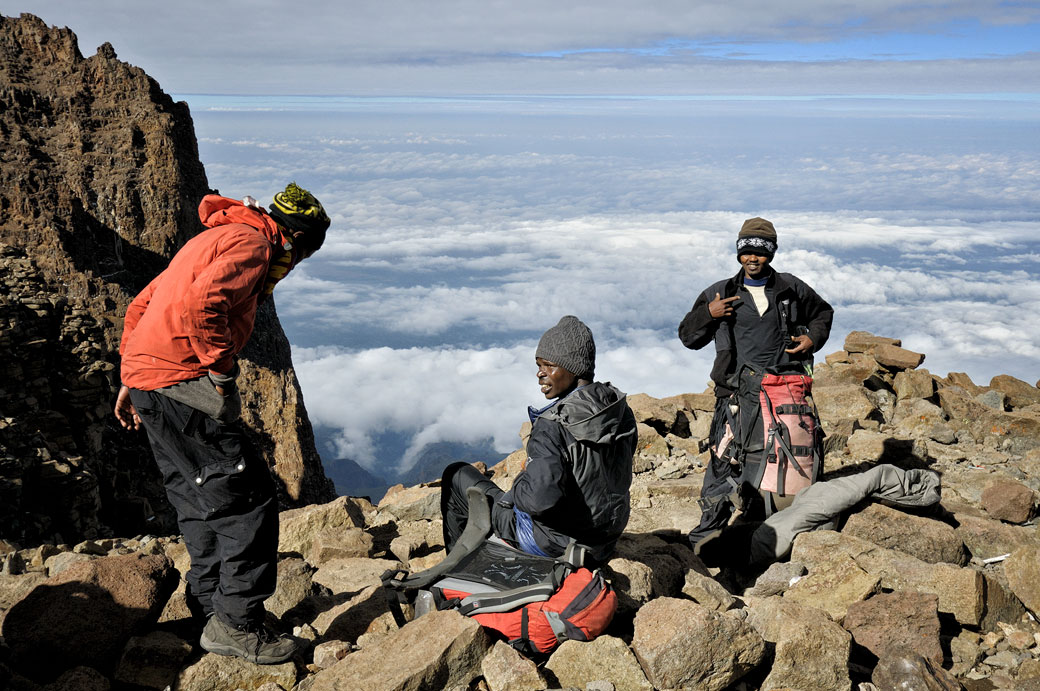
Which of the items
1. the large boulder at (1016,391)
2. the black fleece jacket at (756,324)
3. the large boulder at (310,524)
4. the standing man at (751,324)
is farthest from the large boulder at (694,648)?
the large boulder at (1016,391)

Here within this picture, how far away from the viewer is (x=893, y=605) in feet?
14.8

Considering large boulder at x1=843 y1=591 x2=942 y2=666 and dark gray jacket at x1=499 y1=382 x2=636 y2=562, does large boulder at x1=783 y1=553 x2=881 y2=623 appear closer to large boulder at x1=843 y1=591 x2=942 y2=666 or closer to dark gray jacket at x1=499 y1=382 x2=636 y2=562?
large boulder at x1=843 y1=591 x2=942 y2=666

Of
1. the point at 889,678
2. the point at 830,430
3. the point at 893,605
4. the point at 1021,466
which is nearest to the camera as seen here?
the point at 889,678

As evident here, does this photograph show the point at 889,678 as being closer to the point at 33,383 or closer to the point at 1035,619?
the point at 1035,619

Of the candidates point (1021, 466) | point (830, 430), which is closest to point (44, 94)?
point (830, 430)

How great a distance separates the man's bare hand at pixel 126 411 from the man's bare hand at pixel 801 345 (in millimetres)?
4762

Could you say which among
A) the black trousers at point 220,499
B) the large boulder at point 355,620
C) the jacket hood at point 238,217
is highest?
the jacket hood at point 238,217

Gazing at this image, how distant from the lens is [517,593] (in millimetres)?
4145

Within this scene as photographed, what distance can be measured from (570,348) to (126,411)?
2.71 metres

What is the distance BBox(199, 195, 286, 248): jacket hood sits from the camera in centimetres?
396

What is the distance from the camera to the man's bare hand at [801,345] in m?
6.12

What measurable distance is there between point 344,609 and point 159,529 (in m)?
9.34

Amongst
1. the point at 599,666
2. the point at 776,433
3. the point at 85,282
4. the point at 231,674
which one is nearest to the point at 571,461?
the point at 599,666

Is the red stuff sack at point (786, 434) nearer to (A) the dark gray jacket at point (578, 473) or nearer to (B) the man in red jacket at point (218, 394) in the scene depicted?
(A) the dark gray jacket at point (578, 473)
